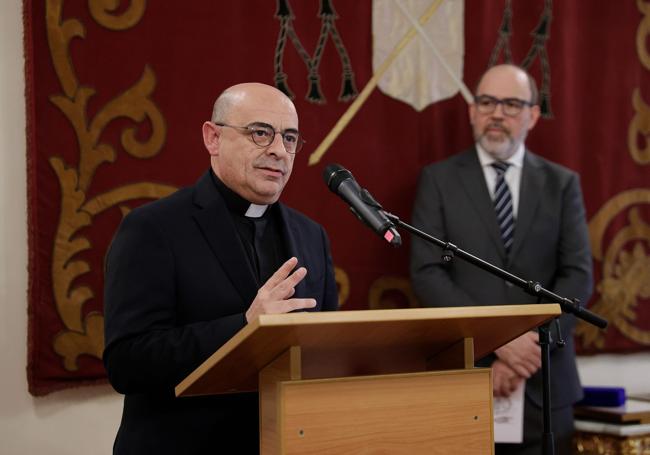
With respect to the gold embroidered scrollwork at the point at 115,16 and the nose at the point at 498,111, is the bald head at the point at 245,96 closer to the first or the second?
the gold embroidered scrollwork at the point at 115,16

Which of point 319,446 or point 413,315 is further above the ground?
point 413,315

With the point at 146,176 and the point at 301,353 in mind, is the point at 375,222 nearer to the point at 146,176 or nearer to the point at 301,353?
the point at 301,353

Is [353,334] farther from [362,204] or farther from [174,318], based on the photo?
[174,318]

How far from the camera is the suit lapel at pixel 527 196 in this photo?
365 centimetres

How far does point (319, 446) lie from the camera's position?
5.67 ft

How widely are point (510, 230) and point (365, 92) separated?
0.87 m

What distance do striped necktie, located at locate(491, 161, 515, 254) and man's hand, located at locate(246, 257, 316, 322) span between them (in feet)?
6.29

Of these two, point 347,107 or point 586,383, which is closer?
point 347,107

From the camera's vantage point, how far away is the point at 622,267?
4391 mm

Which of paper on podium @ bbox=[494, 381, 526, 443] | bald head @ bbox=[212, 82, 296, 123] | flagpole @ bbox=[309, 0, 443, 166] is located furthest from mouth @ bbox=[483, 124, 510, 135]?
bald head @ bbox=[212, 82, 296, 123]

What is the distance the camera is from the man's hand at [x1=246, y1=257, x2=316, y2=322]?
6.18ft

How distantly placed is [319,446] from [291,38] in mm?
2314

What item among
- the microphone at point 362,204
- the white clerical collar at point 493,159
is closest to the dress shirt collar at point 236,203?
the microphone at point 362,204

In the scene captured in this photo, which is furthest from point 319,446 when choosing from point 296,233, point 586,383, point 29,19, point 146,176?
point 586,383
